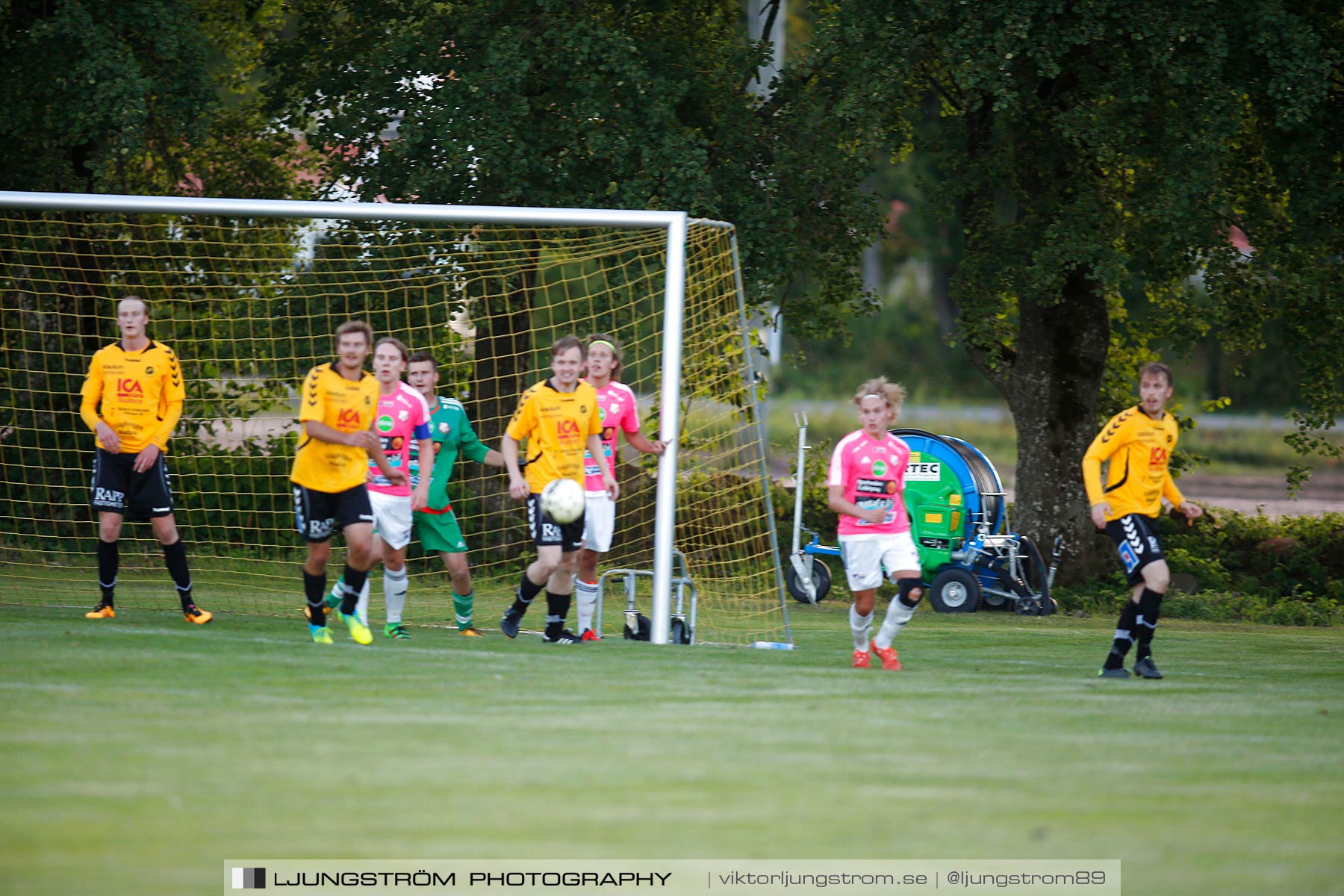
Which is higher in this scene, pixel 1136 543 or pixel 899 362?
pixel 899 362

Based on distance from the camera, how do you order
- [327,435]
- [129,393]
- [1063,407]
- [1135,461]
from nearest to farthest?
[327,435]
[1135,461]
[129,393]
[1063,407]

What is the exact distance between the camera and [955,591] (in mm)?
14148

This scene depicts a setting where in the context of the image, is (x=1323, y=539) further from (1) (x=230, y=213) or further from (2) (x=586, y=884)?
(2) (x=586, y=884)

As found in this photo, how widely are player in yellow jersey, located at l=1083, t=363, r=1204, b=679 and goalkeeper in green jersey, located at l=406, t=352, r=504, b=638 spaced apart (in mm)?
3743

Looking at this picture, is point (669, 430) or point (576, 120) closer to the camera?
point (669, 430)

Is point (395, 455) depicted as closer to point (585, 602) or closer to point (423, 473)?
point (423, 473)

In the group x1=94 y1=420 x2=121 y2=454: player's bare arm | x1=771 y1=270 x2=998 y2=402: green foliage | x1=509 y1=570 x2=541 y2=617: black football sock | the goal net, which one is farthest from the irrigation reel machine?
x1=771 y1=270 x2=998 y2=402: green foliage

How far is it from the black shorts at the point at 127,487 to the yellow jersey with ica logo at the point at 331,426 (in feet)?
4.27

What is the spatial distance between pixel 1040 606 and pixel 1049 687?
6467 millimetres

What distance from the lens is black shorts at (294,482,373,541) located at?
8383 mm

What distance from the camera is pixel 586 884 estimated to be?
383 centimetres

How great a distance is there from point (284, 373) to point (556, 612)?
18.6 feet

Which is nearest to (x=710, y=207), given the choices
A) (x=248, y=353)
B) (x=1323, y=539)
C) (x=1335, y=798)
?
(x=248, y=353)

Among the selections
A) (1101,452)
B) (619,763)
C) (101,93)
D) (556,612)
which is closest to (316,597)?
(556,612)
